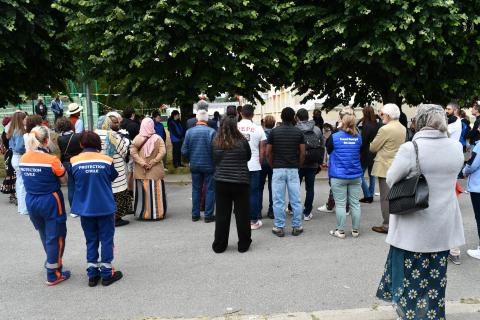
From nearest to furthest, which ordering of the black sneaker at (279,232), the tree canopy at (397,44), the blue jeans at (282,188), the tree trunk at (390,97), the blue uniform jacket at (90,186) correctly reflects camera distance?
1. the blue uniform jacket at (90,186)
2. the blue jeans at (282,188)
3. the black sneaker at (279,232)
4. the tree canopy at (397,44)
5. the tree trunk at (390,97)

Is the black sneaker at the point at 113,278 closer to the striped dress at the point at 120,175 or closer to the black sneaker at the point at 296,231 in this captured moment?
the striped dress at the point at 120,175

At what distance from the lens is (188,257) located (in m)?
5.88

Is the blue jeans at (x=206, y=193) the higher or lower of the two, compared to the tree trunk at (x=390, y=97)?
lower

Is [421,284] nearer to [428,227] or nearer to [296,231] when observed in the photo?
[428,227]

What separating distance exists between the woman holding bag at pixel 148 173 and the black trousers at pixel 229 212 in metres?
2.10

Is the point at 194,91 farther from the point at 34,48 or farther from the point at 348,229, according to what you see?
the point at 348,229

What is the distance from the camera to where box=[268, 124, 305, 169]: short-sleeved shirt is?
652cm

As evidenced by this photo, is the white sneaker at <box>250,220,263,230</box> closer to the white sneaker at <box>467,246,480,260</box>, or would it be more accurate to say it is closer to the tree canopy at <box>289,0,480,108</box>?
the white sneaker at <box>467,246,480,260</box>

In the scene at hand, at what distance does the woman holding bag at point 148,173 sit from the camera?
7.72 m

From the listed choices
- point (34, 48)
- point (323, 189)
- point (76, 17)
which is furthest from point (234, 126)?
point (34, 48)

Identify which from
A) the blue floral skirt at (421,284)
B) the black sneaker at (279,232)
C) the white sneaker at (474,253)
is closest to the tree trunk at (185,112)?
the black sneaker at (279,232)

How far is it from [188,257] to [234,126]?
1.79m

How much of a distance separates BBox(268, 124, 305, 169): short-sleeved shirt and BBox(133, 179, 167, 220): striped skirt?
7.75ft

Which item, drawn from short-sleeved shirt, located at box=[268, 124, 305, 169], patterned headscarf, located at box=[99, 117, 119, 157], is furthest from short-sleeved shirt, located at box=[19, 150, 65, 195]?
short-sleeved shirt, located at box=[268, 124, 305, 169]
